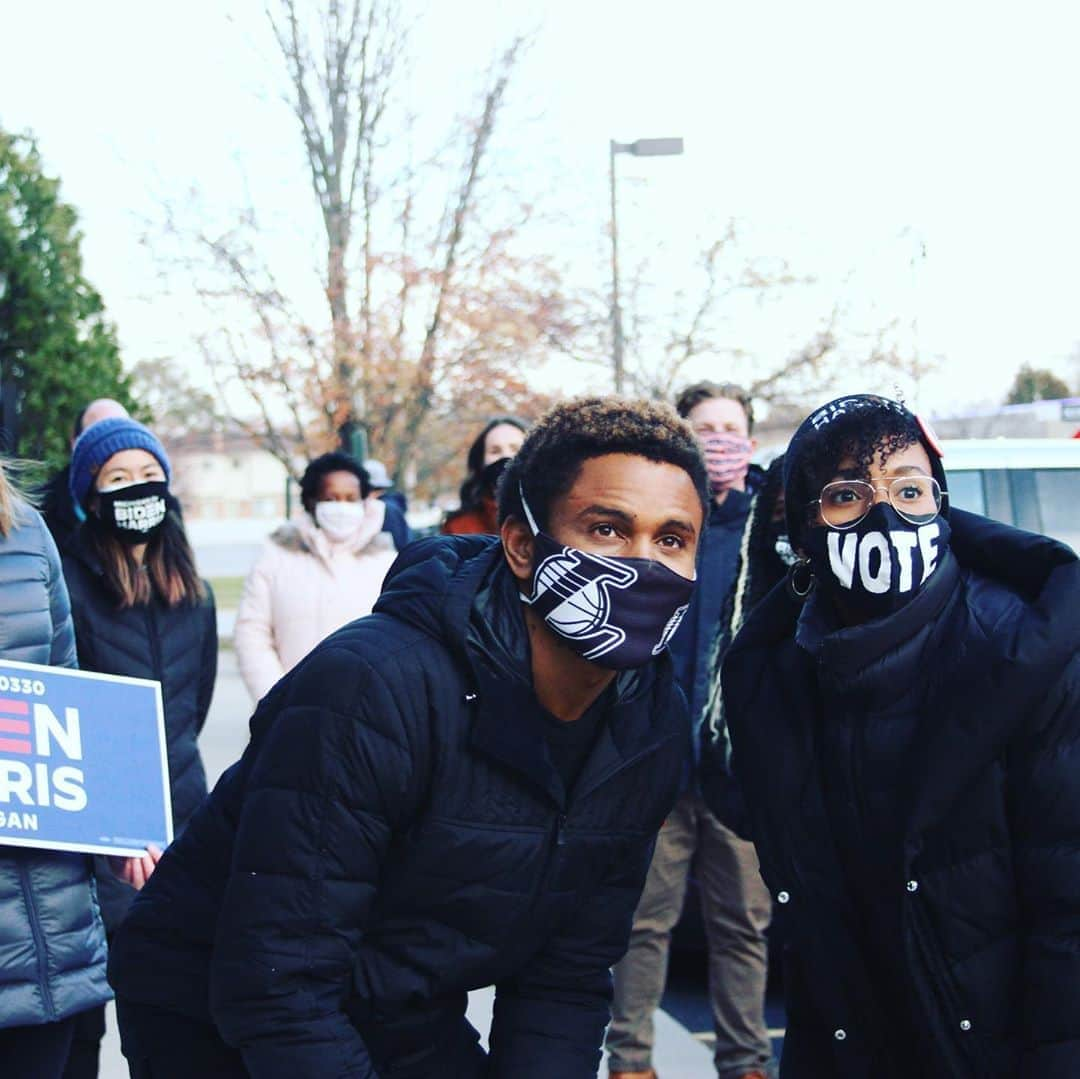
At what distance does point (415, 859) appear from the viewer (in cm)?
247

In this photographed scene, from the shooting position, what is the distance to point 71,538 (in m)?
4.76

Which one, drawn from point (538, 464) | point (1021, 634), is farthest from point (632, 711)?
point (1021, 634)

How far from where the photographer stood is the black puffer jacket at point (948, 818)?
8.05 ft

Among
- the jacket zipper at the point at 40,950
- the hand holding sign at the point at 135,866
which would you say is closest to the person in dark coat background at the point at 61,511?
the hand holding sign at the point at 135,866

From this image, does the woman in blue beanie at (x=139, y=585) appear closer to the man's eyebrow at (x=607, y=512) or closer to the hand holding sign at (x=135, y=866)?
the hand holding sign at (x=135, y=866)

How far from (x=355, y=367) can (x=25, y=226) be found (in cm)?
516

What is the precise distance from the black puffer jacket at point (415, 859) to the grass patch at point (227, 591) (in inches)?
1054

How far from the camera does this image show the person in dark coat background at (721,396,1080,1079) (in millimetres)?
2461

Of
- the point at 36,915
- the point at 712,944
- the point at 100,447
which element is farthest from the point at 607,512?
the point at 712,944

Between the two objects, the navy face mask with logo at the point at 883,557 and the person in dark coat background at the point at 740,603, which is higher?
the navy face mask with logo at the point at 883,557

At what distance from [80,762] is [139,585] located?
1185 mm

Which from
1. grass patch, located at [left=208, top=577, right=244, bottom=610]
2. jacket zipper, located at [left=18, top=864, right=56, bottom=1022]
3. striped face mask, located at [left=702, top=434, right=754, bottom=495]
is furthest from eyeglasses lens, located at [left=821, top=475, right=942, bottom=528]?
grass patch, located at [left=208, top=577, right=244, bottom=610]

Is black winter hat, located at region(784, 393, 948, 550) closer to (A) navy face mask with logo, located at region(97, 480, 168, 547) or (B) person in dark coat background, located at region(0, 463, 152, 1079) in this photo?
(B) person in dark coat background, located at region(0, 463, 152, 1079)

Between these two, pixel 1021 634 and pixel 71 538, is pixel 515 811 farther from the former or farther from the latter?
pixel 71 538
